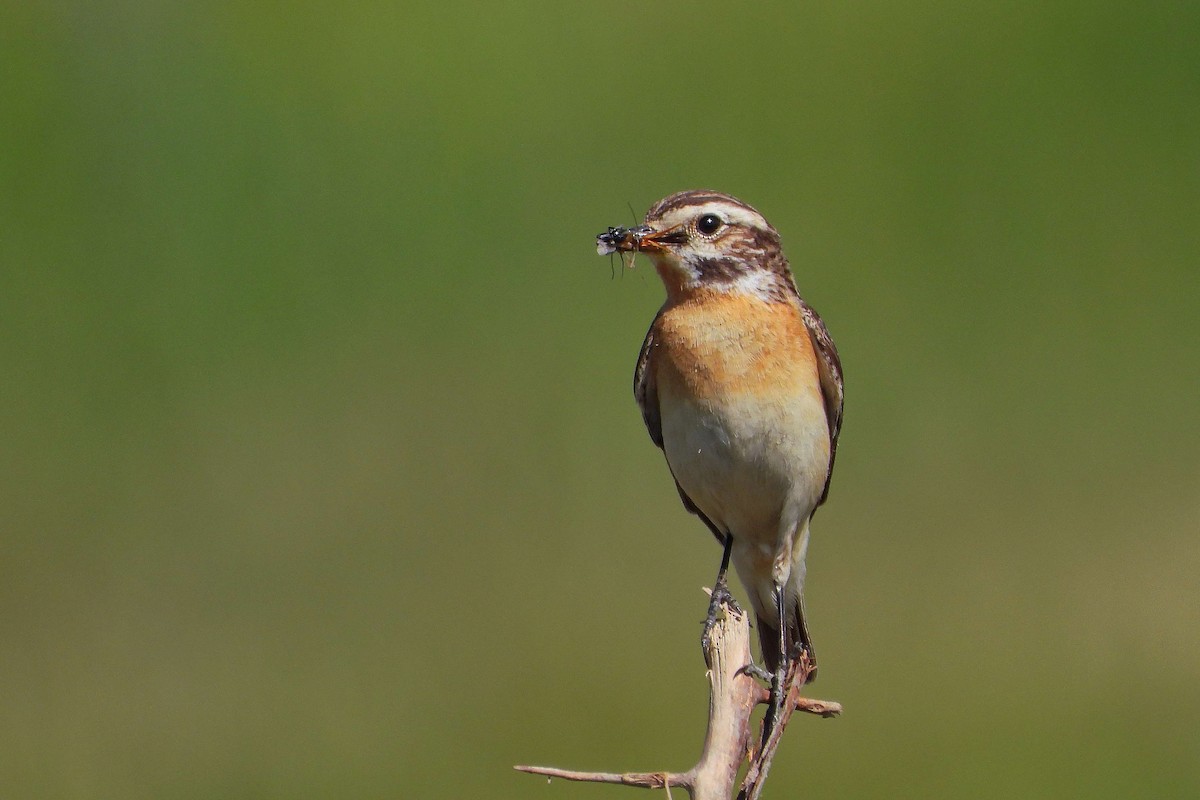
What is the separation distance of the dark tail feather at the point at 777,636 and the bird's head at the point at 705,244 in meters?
1.32

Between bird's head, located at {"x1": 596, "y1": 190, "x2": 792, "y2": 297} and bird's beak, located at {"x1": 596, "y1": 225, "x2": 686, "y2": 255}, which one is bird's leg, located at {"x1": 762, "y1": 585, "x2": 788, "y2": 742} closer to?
bird's head, located at {"x1": 596, "y1": 190, "x2": 792, "y2": 297}

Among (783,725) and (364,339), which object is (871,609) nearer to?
(364,339)

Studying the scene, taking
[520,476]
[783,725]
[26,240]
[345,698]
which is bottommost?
[345,698]

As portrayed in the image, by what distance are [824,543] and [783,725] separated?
5658 millimetres

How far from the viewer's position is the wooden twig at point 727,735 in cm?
340

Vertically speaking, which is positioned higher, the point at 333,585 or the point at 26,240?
the point at 26,240

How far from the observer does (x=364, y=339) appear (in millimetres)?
10617

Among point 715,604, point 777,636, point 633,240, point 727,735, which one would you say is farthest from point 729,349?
point 727,735

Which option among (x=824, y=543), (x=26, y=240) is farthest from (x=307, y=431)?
(x=824, y=543)

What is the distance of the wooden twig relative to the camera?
11.2ft

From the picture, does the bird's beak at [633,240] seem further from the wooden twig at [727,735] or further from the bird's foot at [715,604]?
the wooden twig at [727,735]

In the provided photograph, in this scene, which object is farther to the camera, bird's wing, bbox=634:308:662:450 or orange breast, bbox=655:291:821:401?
bird's wing, bbox=634:308:662:450

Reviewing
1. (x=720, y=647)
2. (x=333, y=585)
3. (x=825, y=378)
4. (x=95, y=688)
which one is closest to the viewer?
(x=720, y=647)

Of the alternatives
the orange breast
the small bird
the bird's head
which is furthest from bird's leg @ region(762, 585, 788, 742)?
the bird's head
